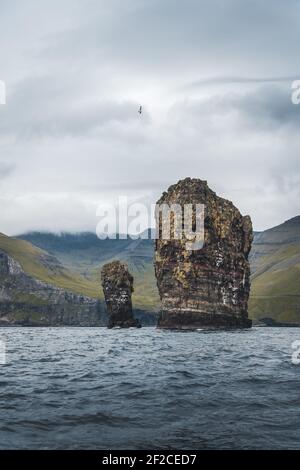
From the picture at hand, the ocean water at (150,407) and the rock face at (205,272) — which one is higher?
the rock face at (205,272)

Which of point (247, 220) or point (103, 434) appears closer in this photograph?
point (103, 434)

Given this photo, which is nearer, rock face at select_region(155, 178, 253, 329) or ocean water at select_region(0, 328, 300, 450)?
ocean water at select_region(0, 328, 300, 450)

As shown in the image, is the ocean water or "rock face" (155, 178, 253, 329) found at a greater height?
"rock face" (155, 178, 253, 329)

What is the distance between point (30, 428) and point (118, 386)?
1050cm

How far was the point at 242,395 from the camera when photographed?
27516 millimetres

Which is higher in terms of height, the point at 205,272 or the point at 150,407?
the point at 205,272

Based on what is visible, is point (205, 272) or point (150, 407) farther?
point (205, 272)

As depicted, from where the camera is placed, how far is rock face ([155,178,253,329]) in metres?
159

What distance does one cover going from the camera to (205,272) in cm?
16225

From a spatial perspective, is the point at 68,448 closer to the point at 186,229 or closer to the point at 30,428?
the point at 30,428

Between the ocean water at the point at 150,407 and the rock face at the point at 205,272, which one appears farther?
the rock face at the point at 205,272

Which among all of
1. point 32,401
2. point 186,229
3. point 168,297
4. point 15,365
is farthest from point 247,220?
point 32,401

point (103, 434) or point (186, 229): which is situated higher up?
point (186, 229)

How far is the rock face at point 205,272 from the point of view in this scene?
15925 cm
